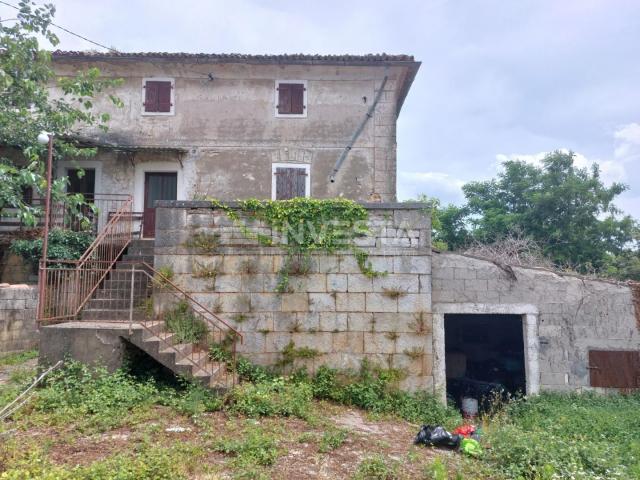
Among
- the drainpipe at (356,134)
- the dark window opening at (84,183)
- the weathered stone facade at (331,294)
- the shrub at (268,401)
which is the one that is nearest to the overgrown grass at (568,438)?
the weathered stone facade at (331,294)

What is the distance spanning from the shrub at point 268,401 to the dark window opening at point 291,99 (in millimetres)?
8218

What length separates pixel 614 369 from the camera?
26.9 feet

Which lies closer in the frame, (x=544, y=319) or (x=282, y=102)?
(x=544, y=319)

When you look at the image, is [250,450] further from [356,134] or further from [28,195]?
[28,195]

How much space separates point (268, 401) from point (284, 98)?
895 centimetres

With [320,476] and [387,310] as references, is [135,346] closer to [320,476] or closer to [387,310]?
[320,476]

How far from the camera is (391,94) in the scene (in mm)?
12227

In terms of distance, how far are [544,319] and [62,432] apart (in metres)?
8.17

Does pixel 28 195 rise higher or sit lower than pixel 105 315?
higher

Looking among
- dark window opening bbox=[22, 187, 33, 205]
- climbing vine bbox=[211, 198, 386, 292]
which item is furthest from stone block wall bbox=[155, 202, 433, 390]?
dark window opening bbox=[22, 187, 33, 205]

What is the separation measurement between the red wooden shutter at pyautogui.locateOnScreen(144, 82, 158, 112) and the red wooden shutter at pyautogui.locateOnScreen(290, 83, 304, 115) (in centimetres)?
398

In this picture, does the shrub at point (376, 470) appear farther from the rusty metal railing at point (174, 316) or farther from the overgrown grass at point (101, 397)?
the rusty metal railing at point (174, 316)

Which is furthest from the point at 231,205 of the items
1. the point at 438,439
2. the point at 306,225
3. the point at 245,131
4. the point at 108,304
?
the point at 245,131

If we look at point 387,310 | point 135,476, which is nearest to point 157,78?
point 387,310
